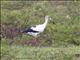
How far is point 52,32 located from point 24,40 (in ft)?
4.14

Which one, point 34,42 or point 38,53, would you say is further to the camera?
point 34,42

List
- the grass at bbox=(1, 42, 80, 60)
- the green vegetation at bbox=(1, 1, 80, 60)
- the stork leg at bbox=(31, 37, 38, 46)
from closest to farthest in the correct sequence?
the grass at bbox=(1, 42, 80, 60), the green vegetation at bbox=(1, 1, 80, 60), the stork leg at bbox=(31, 37, 38, 46)

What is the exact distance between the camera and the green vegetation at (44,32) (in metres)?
8.97

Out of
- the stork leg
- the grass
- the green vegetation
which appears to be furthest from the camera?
the stork leg

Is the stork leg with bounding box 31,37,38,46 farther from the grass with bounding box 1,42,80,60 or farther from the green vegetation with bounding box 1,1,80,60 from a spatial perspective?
the grass with bounding box 1,42,80,60

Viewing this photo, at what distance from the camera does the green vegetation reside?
8.97 metres

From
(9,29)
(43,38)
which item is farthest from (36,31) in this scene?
(9,29)

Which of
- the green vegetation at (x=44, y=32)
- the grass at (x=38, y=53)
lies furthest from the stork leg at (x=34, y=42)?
the grass at (x=38, y=53)

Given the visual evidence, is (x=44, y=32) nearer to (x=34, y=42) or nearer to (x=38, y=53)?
(x=34, y=42)

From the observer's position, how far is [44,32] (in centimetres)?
1084

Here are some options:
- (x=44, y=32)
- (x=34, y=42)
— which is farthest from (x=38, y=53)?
(x=44, y=32)

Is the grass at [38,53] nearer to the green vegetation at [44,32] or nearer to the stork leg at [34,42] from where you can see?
the green vegetation at [44,32]

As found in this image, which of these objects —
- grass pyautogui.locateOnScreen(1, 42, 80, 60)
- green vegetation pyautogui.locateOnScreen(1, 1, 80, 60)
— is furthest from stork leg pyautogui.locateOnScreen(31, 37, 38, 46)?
grass pyautogui.locateOnScreen(1, 42, 80, 60)

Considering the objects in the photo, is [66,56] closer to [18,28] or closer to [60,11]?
[18,28]
